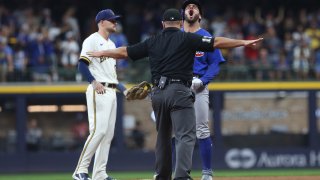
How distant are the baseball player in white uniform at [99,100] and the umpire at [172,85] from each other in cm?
110

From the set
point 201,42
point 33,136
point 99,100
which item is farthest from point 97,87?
point 33,136

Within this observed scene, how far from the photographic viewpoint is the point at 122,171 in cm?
1750

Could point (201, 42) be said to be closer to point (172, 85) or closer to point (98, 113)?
point (172, 85)

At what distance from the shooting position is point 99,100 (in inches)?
370

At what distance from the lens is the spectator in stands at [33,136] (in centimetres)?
1755

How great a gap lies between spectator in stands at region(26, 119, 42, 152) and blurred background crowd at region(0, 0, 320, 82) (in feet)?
3.38

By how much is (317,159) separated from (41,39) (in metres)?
7.10

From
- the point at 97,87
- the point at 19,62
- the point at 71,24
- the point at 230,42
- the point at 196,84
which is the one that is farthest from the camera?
the point at 71,24

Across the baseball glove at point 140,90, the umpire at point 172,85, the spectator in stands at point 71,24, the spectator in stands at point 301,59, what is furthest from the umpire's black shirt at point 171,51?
the spectator in stands at point 71,24

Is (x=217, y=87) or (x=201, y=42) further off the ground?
(x=201, y=42)

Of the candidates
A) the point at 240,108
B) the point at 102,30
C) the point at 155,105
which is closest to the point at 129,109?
the point at 240,108

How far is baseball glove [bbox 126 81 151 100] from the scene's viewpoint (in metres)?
8.85

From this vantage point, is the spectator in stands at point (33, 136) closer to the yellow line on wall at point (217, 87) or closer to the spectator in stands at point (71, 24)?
the yellow line on wall at point (217, 87)

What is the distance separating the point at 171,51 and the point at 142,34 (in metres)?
11.9
